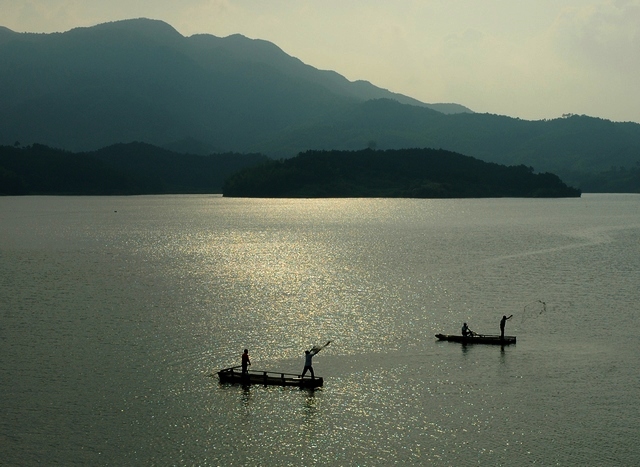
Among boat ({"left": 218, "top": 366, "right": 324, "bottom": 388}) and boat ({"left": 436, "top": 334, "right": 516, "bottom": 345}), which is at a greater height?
boat ({"left": 436, "top": 334, "right": 516, "bottom": 345})

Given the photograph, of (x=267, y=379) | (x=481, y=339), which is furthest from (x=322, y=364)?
(x=481, y=339)

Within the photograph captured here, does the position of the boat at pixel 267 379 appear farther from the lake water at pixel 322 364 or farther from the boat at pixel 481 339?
the boat at pixel 481 339

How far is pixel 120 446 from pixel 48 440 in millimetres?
4440

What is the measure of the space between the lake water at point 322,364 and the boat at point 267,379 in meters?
1.36

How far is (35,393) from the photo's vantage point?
5131 centimetres

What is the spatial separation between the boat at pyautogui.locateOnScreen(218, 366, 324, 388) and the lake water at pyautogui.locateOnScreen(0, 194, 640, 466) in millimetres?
1360

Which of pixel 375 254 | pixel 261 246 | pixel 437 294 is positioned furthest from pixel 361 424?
pixel 261 246

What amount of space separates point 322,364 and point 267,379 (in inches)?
278

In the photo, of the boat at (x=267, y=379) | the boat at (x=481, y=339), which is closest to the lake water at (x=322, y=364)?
the boat at (x=481, y=339)

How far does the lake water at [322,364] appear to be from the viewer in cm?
4262

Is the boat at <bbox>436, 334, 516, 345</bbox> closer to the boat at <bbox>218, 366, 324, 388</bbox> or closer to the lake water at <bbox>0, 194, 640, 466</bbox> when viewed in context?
the lake water at <bbox>0, 194, 640, 466</bbox>

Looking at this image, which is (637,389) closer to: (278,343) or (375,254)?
(278,343)

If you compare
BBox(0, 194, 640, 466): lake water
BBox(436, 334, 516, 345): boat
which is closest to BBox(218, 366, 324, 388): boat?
BBox(0, 194, 640, 466): lake water

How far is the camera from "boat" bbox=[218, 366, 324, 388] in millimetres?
52375
